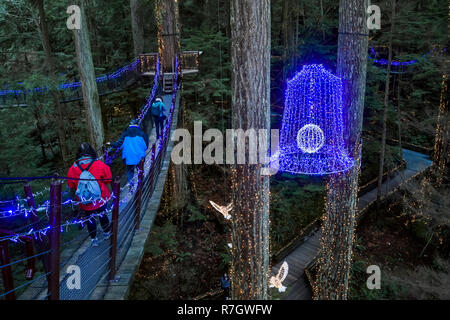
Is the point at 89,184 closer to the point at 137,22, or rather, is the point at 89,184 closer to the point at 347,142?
the point at 347,142

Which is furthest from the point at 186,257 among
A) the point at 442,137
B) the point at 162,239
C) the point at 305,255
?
the point at 442,137

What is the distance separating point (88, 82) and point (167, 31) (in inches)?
140

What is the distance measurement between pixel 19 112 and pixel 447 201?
49.1 ft

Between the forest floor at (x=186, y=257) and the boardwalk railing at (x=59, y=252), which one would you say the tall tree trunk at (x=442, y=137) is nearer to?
the forest floor at (x=186, y=257)

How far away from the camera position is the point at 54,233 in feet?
7.82

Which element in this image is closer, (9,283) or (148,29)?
(9,283)

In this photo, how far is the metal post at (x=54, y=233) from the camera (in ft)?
7.67

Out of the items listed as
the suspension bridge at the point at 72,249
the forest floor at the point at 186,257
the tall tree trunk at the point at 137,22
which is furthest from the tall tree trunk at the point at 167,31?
the suspension bridge at the point at 72,249

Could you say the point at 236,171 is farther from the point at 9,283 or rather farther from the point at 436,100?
the point at 436,100
